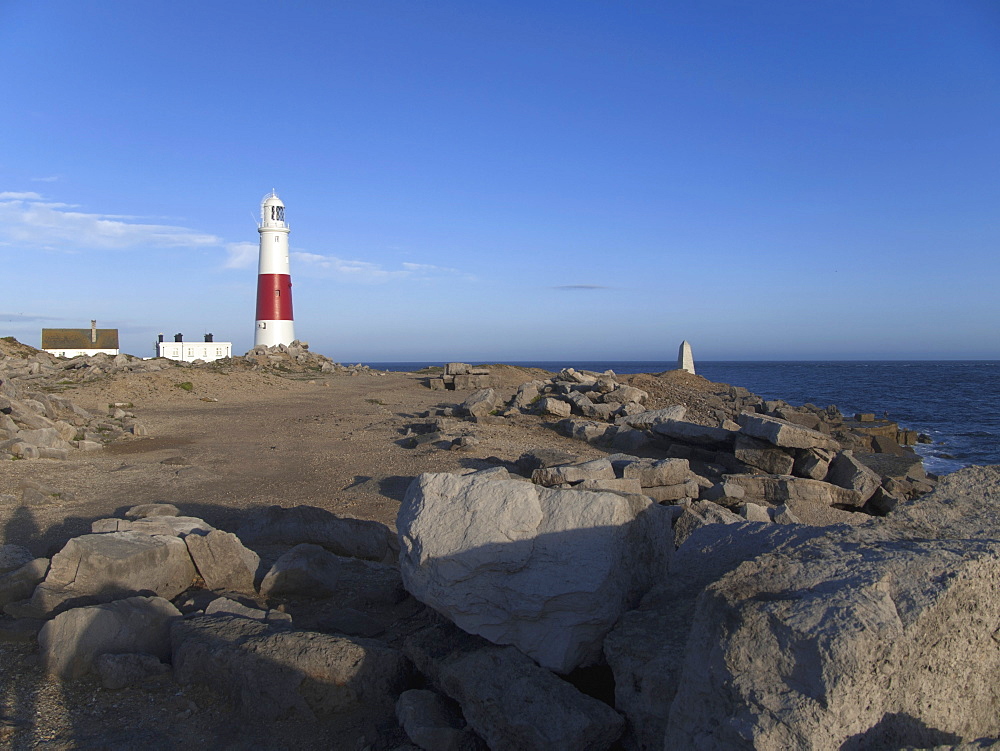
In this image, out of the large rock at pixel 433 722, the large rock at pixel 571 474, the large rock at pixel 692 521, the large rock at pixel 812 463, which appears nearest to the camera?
the large rock at pixel 433 722

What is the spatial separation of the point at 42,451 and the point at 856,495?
12570 mm

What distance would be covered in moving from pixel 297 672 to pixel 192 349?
4451 centimetres

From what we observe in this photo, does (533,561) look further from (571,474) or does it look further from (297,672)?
(571,474)

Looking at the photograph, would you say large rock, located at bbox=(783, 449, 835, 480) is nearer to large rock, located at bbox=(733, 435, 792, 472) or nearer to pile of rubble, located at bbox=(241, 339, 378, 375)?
large rock, located at bbox=(733, 435, 792, 472)

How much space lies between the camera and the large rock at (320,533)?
23.4 ft

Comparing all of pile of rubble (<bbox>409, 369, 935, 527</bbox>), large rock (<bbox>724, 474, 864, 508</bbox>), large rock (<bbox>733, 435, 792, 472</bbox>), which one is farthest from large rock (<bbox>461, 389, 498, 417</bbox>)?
large rock (<bbox>724, 474, 864, 508</bbox>)

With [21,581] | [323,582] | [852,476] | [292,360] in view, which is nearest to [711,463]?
[852,476]

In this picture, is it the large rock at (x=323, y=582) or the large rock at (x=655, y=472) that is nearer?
the large rock at (x=323, y=582)

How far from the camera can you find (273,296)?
37594 mm

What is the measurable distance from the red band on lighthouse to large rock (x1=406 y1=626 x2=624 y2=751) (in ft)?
117

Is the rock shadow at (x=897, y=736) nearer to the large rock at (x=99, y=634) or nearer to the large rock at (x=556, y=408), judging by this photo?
the large rock at (x=99, y=634)

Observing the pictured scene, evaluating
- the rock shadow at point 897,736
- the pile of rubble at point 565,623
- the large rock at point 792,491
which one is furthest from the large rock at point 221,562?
the large rock at point 792,491

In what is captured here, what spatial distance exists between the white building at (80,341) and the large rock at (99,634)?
4012cm

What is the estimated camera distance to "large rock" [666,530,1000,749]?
8.53 feet
